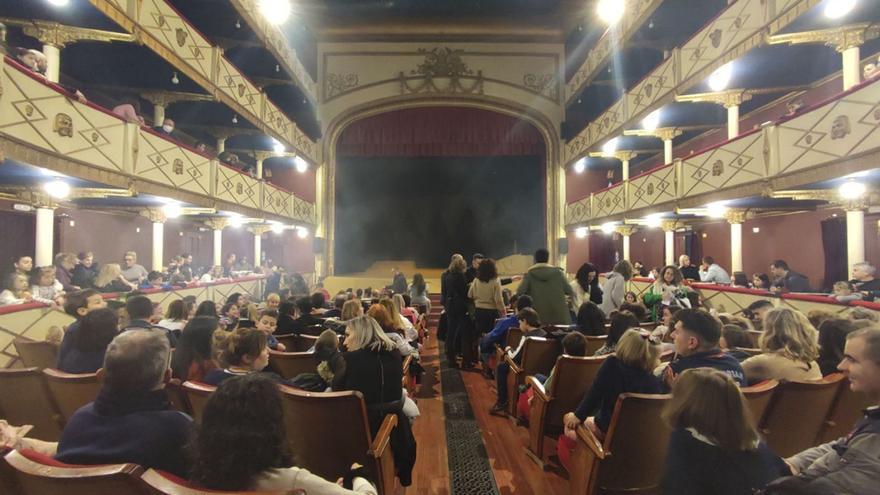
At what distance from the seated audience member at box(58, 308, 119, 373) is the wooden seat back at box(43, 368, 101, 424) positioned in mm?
267

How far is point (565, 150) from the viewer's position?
16.2m

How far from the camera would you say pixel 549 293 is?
5082mm

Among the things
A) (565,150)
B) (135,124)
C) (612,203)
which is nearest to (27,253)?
(135,124)

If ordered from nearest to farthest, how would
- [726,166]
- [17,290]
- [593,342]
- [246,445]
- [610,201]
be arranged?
[246,445] < [593,342] < [17,290] < [726,166] < [610,201]

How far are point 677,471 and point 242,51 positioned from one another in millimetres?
14427

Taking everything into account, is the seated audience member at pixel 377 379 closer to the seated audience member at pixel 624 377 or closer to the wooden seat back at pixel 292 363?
the wooden seat back at pixel 292 363

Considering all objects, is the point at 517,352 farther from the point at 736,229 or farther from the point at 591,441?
the point at 736,229

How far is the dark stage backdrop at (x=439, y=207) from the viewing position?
17266 mm

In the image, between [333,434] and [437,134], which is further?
[437,134]

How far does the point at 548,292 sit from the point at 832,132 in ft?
14.0

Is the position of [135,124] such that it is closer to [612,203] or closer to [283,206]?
[283,206]

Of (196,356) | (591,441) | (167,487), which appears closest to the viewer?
(167,487)

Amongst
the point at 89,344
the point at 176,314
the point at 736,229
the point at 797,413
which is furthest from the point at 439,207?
the point at 797,413

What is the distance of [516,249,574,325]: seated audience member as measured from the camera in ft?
16.6
